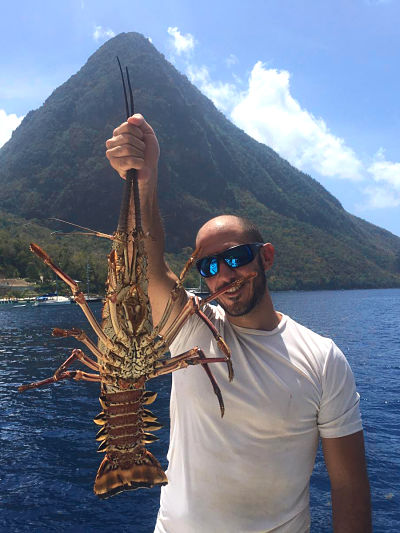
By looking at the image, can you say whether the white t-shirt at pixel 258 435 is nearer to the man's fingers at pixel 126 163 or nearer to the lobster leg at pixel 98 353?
the lobster leg at pixel 98 353

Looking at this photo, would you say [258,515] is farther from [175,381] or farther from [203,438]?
[175,381]

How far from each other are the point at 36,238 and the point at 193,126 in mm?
102906

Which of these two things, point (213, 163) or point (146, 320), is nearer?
point (146, 320)

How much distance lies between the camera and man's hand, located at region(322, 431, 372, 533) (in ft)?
8.21

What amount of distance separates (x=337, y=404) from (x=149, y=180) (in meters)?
1.88

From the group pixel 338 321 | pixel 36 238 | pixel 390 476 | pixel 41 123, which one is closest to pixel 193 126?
pixel 41 123

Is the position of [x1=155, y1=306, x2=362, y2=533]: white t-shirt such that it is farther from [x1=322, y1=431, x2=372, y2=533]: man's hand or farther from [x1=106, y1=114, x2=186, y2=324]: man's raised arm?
[x1=106, y1=114, x2=186, y2=324]: man's raised arm

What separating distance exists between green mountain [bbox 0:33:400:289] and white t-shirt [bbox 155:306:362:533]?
12935cm

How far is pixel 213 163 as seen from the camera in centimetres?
18588

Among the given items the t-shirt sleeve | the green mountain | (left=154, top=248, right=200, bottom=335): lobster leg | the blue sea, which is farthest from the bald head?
the green mountain

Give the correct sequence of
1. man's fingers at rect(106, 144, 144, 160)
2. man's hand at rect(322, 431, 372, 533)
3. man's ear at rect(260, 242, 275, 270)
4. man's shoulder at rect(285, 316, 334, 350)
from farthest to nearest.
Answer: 1. man's ear at rect(260, 242, 275, 270)
2. man's shoulder at rect(285, 316, 334, 350)
3. man's hand at rect(322, 431, 372, 533)
4. man's fingers at rect(106, 144, 144, 160)

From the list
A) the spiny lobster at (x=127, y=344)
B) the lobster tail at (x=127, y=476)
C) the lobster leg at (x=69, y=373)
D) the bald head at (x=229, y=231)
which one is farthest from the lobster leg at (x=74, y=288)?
the lobster tail at (x=127, y=476)

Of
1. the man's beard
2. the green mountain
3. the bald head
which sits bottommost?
the man's beard

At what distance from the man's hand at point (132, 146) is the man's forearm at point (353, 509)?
7.87 feet
